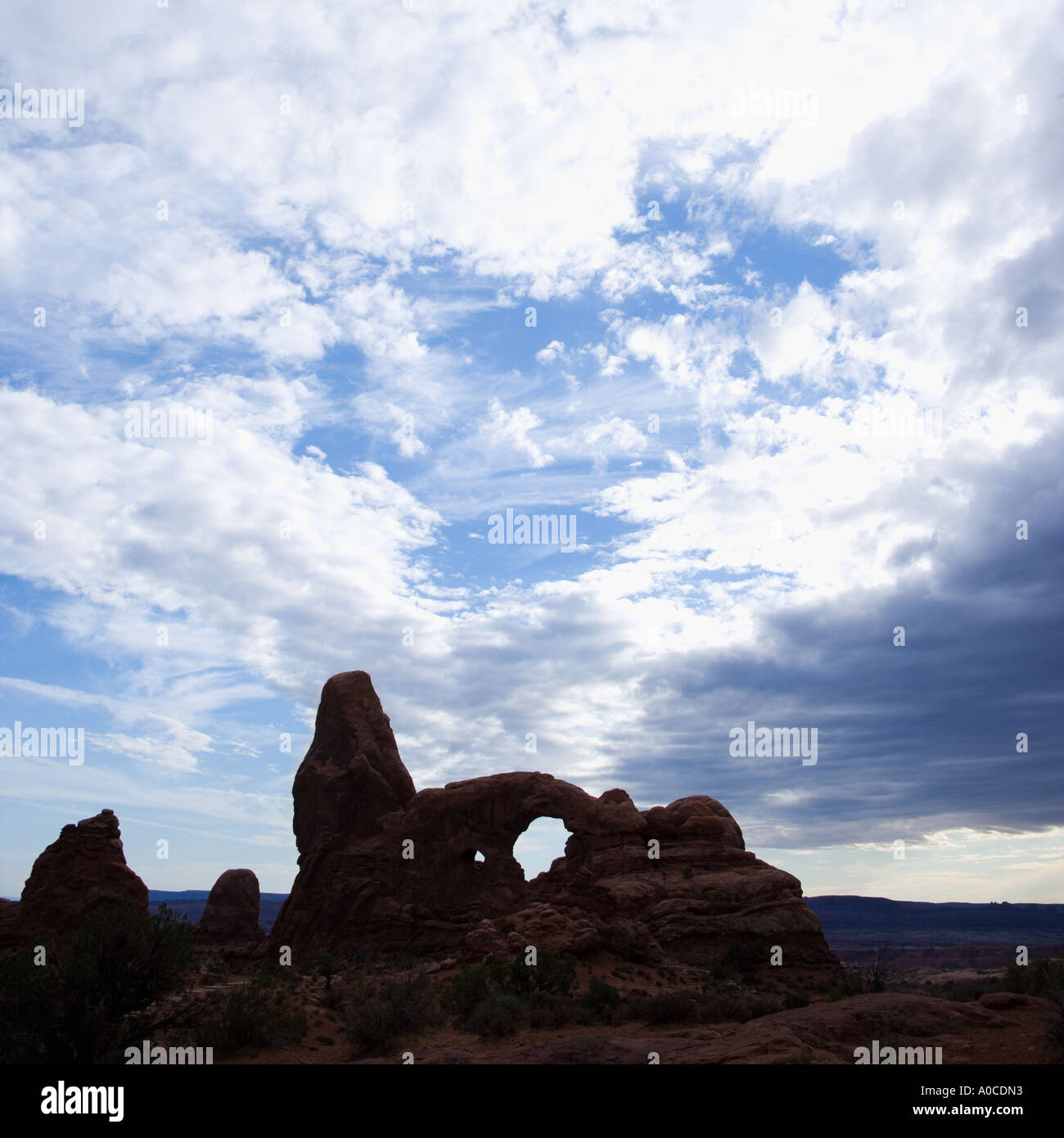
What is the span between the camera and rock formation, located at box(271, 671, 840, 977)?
32.1 metres

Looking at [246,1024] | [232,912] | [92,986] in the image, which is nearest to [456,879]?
[232,912]

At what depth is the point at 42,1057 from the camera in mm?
13969

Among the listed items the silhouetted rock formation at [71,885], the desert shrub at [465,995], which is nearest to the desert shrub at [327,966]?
the silhouetted rock formation at [71,885]

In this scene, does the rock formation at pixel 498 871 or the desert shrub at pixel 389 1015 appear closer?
the desert shrub at pixel 389 1015

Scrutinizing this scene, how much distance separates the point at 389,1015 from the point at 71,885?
22706 millimetres

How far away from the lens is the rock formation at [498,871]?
105 ft

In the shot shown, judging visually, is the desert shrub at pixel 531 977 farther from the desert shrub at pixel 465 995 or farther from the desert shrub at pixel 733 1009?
the desert shrub at pixel 733 1009

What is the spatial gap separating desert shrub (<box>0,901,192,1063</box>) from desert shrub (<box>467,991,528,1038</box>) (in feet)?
21.7

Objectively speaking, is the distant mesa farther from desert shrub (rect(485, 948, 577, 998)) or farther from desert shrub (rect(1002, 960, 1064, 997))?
desert shrub (rect(1002, 960, 1064, 997))

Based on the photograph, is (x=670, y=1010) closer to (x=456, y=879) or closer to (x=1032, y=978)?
(x=1032, y=978)

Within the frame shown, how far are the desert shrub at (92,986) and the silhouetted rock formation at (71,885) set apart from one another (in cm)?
1743

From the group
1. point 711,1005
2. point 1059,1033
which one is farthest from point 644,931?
point 1059,1033

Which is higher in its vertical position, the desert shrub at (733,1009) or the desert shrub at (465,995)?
the desert shrub at (465,995)
